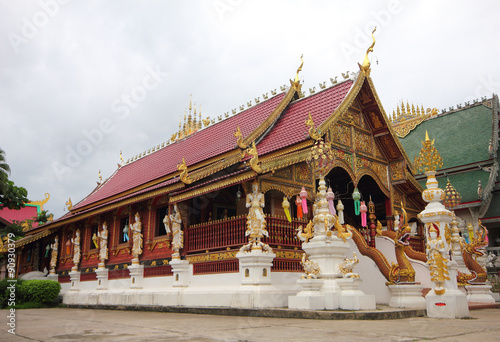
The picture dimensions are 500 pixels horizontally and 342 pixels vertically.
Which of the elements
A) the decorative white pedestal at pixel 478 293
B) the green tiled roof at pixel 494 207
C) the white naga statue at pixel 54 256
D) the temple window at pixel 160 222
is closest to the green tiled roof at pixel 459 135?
the green tiled roof at pixel 494 207

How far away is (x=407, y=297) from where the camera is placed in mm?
9109

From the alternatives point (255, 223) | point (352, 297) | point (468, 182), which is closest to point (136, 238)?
point (255, 223)

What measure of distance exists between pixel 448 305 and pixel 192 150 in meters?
9.85

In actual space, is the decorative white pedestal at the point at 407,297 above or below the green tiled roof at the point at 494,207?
below

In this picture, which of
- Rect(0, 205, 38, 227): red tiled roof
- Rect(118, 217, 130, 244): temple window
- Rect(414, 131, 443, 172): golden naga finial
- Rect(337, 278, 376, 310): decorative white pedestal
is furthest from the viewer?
Rect(0, 205, 38, 227): red tiled roof

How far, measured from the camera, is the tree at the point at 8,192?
18.2m

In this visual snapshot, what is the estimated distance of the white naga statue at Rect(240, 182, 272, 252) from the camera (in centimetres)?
935

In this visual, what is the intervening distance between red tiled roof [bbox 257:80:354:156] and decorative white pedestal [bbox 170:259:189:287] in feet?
11.0

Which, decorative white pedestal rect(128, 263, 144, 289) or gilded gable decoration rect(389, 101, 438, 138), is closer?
decorative white pedestal rect(128, 263, 144, 289)

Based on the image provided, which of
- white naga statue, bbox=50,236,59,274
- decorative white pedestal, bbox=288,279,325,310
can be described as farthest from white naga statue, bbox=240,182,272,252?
white naga statue, bbox=50,236,59,274

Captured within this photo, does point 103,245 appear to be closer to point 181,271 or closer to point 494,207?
point 181,271

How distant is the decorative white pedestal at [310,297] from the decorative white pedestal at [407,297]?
218 centimetres

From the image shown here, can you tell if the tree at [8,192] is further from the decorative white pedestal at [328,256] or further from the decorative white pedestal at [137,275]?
the decorative white pedestal at [328,256]

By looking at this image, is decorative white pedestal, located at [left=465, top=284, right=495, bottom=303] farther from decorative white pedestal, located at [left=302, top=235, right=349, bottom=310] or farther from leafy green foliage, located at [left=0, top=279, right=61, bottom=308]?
leafy green foliage, located at [left=0, top=279, right=61, bottom=308]
